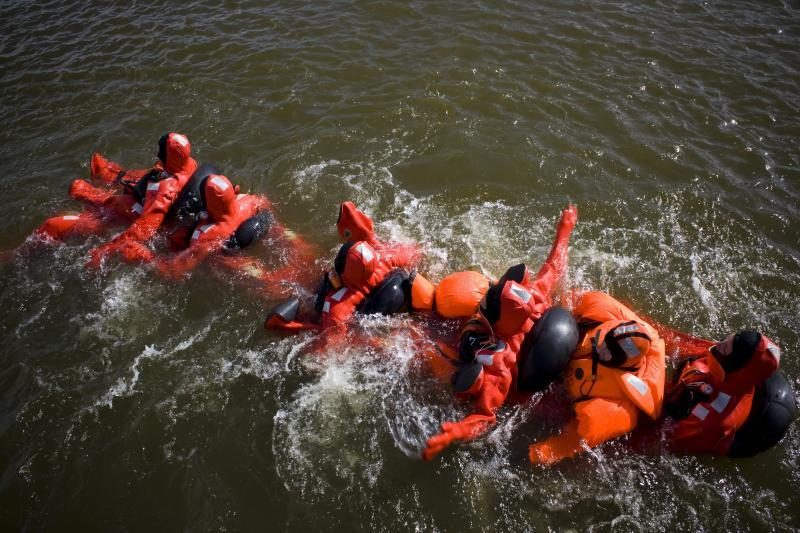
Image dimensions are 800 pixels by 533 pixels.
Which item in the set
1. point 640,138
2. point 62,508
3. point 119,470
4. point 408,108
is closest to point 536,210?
point 640,138

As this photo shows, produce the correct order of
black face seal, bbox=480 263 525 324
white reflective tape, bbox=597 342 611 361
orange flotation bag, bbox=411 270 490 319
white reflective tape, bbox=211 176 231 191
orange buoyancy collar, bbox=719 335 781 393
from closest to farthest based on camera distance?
1. orange buoyancy collar, bbox=719 335 781 393
2. white reflective tape, bbox=597 342 611 361
3. black face seal, bbox=480 263 525 324
4. orange flotation bag, bbox=411 270 490 319
5. white reflective tape, bbox=211 176 231 191

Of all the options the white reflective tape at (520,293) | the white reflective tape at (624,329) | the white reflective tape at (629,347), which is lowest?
the white reflective tape at (629,347)

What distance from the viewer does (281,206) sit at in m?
9.10

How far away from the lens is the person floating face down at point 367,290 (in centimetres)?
606

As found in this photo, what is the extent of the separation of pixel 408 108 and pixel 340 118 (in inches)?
60.9

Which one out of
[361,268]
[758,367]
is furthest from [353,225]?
[758,367]

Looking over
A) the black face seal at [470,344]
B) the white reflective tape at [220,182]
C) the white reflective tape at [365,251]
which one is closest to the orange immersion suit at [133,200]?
the white reflective tape at [220,182]

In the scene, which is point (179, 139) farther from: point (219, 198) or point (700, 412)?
point (700, 412)

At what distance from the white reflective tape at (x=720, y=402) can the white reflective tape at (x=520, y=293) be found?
2115 millimetres

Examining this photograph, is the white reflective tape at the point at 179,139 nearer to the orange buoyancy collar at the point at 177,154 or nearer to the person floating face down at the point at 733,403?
the orange buoyancy collar at the point at 177,154

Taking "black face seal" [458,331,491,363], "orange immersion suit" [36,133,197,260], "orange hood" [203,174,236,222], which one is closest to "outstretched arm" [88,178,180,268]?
"orange immersion suit" [36,133,197,260]

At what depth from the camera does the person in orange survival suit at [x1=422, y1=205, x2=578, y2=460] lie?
503 cm

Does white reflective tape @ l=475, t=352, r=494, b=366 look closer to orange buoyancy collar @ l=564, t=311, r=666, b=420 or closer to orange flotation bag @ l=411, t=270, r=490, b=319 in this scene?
orange flotation bag @ l=411, t=270, r=490, b=319

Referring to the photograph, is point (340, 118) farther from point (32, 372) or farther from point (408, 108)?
point (32, 372)
